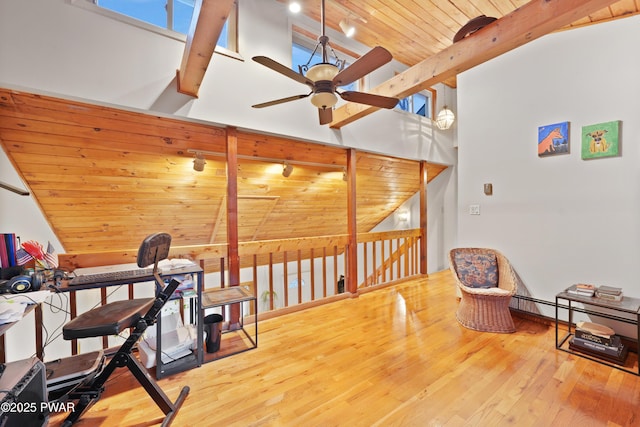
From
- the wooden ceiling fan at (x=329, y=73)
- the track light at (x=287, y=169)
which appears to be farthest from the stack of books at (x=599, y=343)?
the track light at (x=287, y=169)

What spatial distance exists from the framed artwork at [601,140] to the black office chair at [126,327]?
12.4ft

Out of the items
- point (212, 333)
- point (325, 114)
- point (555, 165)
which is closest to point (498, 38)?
point (325, 114)

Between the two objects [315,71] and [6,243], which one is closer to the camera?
[6,243]

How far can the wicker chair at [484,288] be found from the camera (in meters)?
2.78

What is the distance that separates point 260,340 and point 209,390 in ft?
2.51

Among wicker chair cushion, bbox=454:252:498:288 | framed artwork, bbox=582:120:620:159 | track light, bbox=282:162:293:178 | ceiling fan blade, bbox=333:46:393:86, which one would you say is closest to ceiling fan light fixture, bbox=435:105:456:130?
framed artwork, bbox=582:120:620:159

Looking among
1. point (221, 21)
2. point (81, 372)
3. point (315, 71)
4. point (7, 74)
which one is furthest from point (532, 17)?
point (81, 372)

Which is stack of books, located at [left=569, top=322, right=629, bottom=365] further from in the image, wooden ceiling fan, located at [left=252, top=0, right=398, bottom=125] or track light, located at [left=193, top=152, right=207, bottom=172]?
track light, located at [left=193, top=152, right=207, bottom=172]

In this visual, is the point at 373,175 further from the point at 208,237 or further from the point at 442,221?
the point at 208,237

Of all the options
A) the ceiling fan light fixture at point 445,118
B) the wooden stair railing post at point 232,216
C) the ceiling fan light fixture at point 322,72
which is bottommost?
the wooden stair railing post at point 232,216

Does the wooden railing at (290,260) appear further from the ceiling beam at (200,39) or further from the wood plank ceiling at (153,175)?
the ceiling beam at (200,39)

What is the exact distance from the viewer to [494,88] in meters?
3.34

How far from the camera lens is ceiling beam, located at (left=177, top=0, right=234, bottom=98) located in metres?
1.61

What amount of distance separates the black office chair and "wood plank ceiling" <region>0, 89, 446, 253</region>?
66.9 inches
